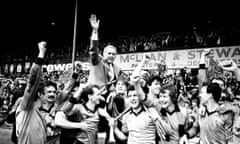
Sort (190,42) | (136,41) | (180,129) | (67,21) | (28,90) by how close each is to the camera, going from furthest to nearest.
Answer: (67,21) < (136,41) < (190,42) < (180,129) < (28,90)

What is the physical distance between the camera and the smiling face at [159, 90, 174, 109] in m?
4.11

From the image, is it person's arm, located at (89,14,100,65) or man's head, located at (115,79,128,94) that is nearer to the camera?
person's arm, located at (89,14,100,65)

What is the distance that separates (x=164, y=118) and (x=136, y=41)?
351 inches

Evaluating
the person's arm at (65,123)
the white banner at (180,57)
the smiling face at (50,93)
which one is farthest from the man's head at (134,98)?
the white banner at (180,57)

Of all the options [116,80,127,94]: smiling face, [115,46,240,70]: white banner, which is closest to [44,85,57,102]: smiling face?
[116,80,127,94]: smiling face

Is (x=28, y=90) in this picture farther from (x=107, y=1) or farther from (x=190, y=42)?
(x=107, y=1)

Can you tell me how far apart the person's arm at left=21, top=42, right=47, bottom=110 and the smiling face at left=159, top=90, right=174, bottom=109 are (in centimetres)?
173

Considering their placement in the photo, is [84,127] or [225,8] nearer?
[84,127]

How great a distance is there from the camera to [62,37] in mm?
17734

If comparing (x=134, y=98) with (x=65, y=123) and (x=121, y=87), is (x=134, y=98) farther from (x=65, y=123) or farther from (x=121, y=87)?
(x=121, y=87)

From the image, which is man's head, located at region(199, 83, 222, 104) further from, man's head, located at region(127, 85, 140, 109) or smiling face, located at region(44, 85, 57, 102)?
smiling face, located at region(44, 85, 57, 102)

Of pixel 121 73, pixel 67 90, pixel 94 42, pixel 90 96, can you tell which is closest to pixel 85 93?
pixel 90 96

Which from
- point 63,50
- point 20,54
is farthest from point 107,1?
point 20,54

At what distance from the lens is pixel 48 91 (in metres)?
4.34
